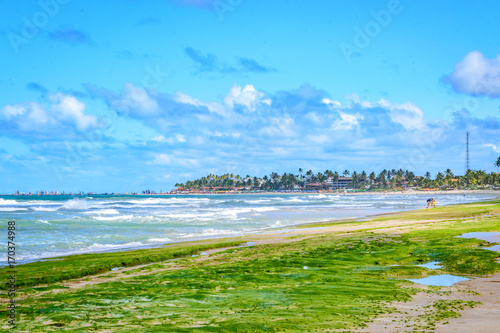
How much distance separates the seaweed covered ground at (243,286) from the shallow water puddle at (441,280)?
42 centimetres

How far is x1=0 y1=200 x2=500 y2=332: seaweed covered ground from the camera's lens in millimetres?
8500

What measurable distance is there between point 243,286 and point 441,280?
5116 mm

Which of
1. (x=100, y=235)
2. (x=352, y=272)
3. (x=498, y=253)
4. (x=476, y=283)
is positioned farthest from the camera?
(x=100, y=235)

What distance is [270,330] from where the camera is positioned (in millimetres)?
7773

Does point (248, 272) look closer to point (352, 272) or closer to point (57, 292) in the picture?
point (352, 272)

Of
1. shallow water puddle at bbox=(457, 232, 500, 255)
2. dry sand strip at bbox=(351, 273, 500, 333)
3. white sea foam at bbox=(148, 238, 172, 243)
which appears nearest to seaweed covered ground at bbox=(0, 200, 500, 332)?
dry sand strip at bbox=(351, 273, 500, 333)

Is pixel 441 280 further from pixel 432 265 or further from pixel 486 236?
pixel 486 236

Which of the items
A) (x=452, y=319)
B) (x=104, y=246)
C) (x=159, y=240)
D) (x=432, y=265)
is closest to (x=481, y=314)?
(x=452, y=319)

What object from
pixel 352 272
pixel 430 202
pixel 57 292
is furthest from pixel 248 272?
pixel 430 202

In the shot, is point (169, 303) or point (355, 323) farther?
point (169, 303)

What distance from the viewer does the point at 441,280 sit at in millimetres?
12070

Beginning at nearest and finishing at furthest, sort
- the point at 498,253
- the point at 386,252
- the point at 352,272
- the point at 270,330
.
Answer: the point at 270,330
the point at 352,272
the point at 498,253
the point at 386,252

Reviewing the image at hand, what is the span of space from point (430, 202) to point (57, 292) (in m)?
54.5

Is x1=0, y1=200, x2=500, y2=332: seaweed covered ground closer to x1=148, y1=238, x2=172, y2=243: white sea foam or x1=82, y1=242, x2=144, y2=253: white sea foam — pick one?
x1=82, y1=242, x2=144, y2=253: white sea foam
